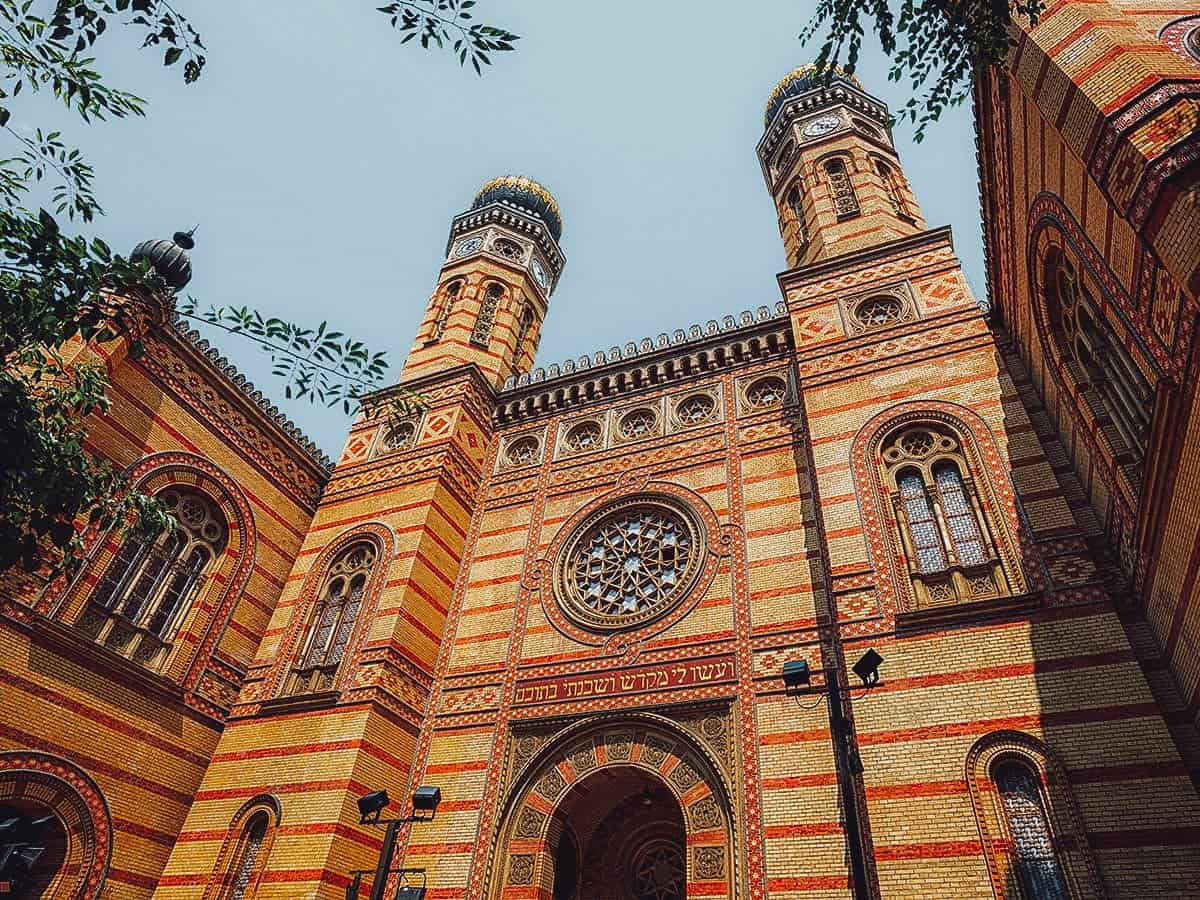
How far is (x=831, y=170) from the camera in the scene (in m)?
15.6

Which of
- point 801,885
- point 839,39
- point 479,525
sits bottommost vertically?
point 801,885

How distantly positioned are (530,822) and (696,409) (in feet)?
23.1

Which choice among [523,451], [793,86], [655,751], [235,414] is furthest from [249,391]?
[793,86]

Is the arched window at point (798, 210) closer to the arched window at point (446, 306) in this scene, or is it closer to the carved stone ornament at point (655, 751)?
the arched window at point (446, 306)

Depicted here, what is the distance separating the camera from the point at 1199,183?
197 inches

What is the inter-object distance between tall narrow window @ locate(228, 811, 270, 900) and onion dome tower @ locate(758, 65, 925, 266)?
1255 centimetres

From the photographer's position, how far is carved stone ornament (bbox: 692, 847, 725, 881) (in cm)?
823

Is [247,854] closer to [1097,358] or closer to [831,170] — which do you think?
[1097,358]

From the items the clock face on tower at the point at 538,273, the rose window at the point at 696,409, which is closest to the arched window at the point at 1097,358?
the rose window at the point at 696,409

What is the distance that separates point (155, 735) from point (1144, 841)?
456 inches

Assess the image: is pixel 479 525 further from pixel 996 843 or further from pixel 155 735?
pixel 996 843

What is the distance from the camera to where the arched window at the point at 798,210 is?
15.2m

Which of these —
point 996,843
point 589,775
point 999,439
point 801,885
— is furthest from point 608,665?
point 999,439

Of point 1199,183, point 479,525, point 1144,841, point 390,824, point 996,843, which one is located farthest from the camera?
point 479,525
